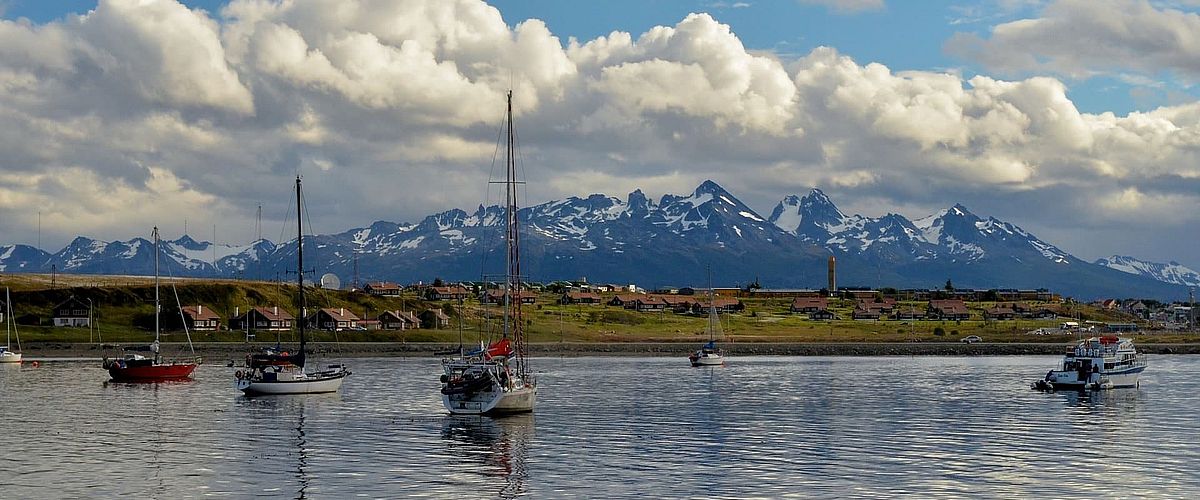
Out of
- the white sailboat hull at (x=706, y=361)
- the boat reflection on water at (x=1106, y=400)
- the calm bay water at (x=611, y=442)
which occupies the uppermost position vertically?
the white sailboat hull at (x=706, y=361)

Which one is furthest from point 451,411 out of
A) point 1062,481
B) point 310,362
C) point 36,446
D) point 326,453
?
point 310,362

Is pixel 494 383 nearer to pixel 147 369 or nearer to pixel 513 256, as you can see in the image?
pixel 513 256

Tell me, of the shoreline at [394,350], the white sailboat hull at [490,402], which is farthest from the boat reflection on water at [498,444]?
the shoreline at [394,350]

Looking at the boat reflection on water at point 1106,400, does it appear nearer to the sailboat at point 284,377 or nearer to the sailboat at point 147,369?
the sailboat at point 284,377

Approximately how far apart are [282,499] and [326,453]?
14682 mm

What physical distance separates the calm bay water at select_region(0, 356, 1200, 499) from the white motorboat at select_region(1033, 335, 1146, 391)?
2.40 m

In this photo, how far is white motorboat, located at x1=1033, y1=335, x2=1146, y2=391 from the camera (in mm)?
110375

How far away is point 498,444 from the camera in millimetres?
66125

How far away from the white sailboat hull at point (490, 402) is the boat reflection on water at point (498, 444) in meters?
0.44

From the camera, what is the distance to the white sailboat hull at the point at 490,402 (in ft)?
259

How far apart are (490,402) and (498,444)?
12.9 metres

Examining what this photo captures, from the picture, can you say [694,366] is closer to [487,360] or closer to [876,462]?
[487,360]

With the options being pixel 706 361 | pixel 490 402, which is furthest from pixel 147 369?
pixel 706 361

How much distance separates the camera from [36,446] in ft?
213
